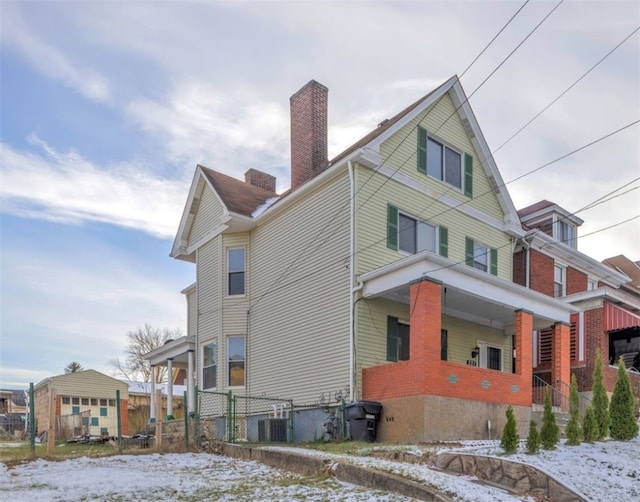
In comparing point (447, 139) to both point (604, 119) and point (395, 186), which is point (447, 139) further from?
point (604, 119)

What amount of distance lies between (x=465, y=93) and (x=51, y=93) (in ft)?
37.9

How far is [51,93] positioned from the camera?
11.3 m

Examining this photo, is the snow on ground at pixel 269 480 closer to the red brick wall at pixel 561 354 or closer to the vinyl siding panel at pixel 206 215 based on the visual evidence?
the red brick wall at pixel 561 354

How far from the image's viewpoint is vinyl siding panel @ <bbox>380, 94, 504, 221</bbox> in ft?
53.6

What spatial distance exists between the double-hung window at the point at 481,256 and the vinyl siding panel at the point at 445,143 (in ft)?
3.72

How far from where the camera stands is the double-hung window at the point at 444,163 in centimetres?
1714

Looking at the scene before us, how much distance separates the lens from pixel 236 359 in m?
18.5

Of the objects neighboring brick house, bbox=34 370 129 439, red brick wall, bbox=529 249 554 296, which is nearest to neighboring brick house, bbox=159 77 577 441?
red brick wall, bbox=529 249 554 296

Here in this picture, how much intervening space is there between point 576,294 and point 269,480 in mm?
14557

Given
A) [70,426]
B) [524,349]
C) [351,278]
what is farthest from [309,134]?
[70,426]

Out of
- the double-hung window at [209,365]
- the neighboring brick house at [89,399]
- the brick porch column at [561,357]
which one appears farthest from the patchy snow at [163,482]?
the neighboring brick house at [89,399]

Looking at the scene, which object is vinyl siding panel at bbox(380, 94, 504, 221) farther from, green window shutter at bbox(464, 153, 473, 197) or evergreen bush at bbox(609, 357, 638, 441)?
evergreen bush at bbox(609, 357, 638, 441)

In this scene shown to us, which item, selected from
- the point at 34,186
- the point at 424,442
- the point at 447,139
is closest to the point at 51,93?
the point at 34,186

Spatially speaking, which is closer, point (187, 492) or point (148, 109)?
point (187, 492)
